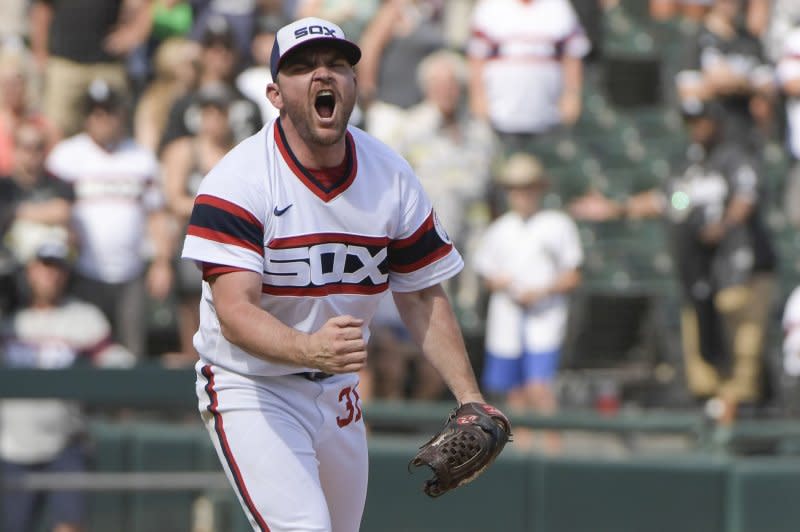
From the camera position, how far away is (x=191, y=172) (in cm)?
852

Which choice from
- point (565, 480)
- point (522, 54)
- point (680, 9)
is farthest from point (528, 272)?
point (680, 9)

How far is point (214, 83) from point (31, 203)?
1.29m

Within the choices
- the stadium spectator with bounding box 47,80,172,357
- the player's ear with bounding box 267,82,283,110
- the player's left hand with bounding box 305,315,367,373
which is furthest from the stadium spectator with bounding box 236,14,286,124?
the player's left hand with bounding box 305,315,367,373

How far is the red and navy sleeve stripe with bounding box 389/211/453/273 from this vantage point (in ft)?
14.7

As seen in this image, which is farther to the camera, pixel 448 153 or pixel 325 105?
pixel 448 153

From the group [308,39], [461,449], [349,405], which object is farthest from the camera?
[349,405]

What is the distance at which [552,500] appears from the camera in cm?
773

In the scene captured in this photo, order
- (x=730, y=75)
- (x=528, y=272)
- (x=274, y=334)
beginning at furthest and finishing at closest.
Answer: (x=730, y=75) < (x=528, y=272) < (x=274, y=334)

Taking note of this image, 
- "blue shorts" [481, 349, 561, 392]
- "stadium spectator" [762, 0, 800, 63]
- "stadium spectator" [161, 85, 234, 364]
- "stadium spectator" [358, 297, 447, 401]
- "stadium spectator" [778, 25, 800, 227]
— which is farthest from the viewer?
"stadium spectator" [762, 0, 800, 63]

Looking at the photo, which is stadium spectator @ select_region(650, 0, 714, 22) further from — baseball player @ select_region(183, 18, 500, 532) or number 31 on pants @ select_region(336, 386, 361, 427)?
number 31 on pants @ select_region(336, 386, 361, 427)

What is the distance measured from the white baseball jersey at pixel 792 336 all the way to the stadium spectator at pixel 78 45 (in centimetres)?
432

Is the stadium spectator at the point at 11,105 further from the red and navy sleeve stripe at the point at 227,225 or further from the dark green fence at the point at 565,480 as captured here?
the red and navy sleeve stripe at the point at 227,225

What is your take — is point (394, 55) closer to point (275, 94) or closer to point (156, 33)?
point (156, 33)

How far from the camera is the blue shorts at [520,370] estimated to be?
850 centimetres
